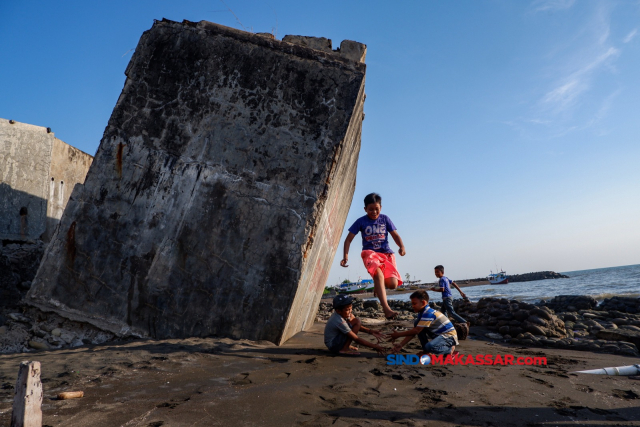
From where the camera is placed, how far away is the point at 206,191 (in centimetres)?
386

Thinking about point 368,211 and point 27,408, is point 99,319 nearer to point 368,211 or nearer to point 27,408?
point 27,408

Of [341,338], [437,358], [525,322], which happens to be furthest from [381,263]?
[525,322]

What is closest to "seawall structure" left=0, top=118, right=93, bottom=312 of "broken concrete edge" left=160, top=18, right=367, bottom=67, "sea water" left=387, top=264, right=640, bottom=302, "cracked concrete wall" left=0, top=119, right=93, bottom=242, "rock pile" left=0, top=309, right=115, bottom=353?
"cracked concrete wall" left=0, top=119, right=93, bottom=242

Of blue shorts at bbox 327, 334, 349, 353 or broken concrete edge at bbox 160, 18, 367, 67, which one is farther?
broken concrete edge at bbox 160, 18, 367, 67

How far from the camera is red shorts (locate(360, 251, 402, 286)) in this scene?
440cm

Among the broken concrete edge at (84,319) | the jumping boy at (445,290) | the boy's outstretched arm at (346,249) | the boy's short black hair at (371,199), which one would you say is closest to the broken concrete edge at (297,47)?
the boy's short black hair at (371,199)

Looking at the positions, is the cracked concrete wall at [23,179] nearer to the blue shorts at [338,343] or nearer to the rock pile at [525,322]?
the blue shorts at [338,343]

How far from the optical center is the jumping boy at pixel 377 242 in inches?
176

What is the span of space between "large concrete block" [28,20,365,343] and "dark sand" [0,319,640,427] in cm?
40

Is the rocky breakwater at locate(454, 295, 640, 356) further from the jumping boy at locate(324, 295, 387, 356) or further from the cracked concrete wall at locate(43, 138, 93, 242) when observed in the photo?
the cracked concrete wall at locate(43, 138, 93, 242)

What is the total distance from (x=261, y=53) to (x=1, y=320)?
385cm

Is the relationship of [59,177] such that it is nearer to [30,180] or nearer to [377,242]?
[30,180]

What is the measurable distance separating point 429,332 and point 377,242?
1206 mm

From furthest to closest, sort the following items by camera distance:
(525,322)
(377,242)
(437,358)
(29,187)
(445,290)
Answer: (29,187)
(445,290)
(525,322)
(377,242)
(437,358)
